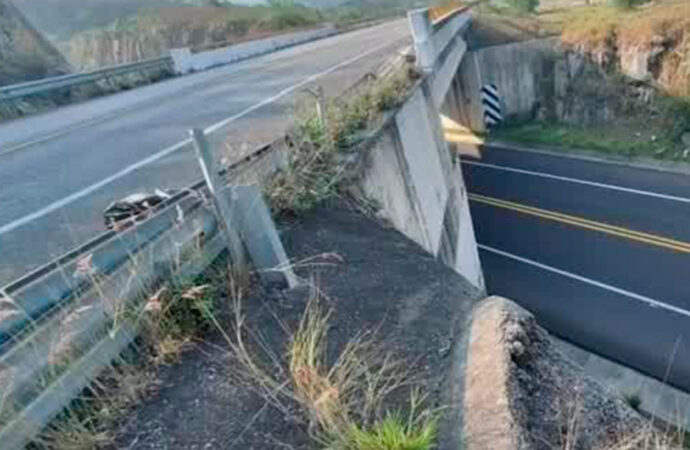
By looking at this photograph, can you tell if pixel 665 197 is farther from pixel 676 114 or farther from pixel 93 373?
pixel 93 373

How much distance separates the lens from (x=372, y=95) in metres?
8.91

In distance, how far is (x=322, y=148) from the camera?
21.7 feet

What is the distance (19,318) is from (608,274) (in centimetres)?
1438

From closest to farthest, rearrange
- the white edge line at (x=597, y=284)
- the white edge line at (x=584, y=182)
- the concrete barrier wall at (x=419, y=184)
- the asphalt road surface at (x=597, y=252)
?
the concrete barrier wall at (x=419, y=184), the asphalt road surface at (x=597, y=252), the white edge line at (x=597, y=284), the white edge line at (x=584, y=182)

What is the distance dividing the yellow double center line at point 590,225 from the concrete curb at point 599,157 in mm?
4880

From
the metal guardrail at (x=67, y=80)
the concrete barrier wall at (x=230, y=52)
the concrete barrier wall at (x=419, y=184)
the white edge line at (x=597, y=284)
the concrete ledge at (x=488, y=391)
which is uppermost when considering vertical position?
the metal guardrail at (x=67, y=80)

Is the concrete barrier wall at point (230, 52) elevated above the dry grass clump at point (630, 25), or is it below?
above

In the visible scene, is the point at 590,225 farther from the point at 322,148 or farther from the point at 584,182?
the point at 322,148

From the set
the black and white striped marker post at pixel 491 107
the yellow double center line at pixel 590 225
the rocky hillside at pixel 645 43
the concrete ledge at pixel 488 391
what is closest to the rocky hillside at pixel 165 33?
the black and white striped marker post at pixel 491 107

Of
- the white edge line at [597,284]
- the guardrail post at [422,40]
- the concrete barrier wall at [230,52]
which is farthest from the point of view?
the concrete barrier wall at [230,52]

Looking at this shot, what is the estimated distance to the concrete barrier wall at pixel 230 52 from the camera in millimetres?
21062

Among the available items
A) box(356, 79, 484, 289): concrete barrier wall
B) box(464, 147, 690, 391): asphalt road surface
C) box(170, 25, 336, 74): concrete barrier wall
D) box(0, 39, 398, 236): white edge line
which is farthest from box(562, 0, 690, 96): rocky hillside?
box(0, 39, 398, 236): white edge line

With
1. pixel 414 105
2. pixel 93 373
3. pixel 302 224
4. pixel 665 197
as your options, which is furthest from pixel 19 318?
pixel 665 197

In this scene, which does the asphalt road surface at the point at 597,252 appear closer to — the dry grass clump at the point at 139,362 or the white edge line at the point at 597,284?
the white edge line at the point at 597,284
